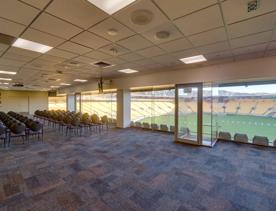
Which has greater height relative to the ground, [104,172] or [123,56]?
[123,56]

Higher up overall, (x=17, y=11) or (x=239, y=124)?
(x=17, y=11)

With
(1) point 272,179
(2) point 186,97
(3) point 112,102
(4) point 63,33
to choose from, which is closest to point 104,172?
(4) point 63,33

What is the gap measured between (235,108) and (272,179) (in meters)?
4.82

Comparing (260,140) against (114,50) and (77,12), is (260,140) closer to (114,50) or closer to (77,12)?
(114,50)

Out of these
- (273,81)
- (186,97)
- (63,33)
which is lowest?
(186,97)

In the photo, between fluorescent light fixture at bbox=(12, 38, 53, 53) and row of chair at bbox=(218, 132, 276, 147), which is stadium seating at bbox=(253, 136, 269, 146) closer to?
row of chair at bbox=(218, 132, 276, 147)

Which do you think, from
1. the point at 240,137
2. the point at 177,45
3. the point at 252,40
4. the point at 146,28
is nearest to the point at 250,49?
the point at 252,40

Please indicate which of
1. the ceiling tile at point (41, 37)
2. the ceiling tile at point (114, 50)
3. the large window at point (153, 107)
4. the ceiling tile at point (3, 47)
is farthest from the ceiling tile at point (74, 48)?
the large window at point (153, 107)

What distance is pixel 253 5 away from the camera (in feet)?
7.22

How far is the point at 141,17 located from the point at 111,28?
0.66 m

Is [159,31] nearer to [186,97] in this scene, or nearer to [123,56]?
[123,56]

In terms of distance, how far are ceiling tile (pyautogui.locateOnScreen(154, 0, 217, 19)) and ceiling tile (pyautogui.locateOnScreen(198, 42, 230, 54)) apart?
5.67ft

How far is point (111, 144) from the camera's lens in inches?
232

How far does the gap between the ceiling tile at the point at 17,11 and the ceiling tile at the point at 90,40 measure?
0.88 metres
